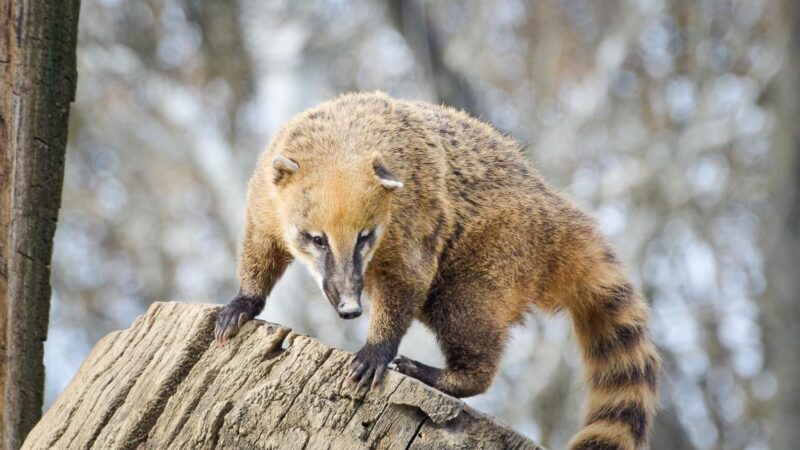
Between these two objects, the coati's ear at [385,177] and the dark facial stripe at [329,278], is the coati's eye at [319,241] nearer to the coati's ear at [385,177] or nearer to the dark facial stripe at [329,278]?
the dark facial stripe at [329,278]

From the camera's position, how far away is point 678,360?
21.4m

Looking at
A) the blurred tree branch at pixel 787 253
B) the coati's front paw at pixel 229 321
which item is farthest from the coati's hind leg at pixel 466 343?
the blurred tree branch at pixel 787 253

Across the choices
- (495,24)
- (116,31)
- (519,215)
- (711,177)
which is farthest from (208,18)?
(519,215)

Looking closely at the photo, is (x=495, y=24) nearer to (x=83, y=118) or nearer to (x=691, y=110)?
(x=691, y=110)

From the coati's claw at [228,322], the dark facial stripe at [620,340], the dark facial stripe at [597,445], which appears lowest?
the coati's claw at [228,322]

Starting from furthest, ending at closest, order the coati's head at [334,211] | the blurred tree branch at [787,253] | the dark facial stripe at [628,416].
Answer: the blurred tree branch at [787,253] < the dark facial stripe at [628,416] < the coati's head at [334,211]

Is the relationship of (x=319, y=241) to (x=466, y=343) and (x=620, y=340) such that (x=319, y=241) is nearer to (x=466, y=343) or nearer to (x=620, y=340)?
(x=466, y=343)

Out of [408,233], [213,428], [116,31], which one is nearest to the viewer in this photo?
[213,428]

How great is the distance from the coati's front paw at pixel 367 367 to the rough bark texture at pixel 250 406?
0.05 meters

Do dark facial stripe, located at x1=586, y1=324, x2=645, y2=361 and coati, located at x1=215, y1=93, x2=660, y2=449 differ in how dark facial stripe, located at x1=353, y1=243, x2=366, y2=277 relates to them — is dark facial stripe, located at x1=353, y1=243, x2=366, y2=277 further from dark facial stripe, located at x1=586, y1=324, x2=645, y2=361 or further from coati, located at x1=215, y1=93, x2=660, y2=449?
dark facial stripe, located at x1=586, y1=324, x2=645, y2=361

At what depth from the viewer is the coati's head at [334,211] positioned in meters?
5.89

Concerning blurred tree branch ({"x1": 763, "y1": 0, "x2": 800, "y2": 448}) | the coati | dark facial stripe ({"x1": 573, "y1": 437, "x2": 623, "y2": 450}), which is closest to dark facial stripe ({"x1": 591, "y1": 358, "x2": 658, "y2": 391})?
the coati

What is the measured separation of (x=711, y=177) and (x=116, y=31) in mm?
12474

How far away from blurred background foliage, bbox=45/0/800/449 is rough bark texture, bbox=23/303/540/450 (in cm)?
1108
